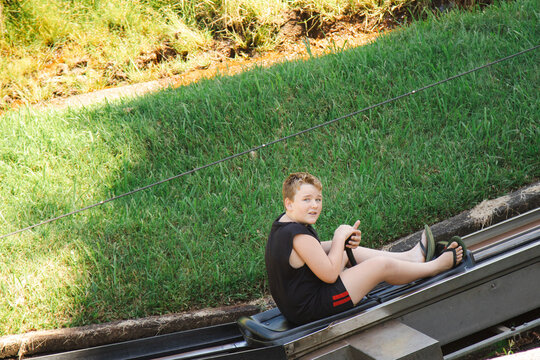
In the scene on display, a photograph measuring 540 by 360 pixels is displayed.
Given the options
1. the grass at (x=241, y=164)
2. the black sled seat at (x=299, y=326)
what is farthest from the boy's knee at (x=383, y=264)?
the grass at (x=241, y=164)

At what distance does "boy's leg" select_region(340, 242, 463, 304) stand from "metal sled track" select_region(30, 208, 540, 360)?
138 mm

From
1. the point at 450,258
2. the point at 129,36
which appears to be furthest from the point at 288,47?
the point at 450,258

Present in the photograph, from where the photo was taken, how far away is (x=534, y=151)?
4.47 meters

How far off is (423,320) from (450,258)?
0.37 metres

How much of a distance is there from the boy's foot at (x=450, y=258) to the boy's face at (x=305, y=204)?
0.73 m

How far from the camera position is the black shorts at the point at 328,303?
278cm

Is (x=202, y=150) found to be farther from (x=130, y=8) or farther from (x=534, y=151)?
(x=130, y=8)

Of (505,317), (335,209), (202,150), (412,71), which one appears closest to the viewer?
(505,317)

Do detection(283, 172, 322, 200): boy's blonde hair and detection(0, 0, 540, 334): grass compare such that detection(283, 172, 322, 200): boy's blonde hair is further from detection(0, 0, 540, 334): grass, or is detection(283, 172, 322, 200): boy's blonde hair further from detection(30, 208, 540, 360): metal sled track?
detection(0, 0, 540, 334): grass

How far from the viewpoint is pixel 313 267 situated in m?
2.78

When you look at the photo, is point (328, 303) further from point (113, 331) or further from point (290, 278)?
point (113, 331)

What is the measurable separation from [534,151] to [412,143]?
0.96 m

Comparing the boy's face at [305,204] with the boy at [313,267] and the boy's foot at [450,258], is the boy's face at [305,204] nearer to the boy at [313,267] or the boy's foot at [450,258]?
the boy at [313,267]

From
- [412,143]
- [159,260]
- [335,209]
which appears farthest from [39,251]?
[412,143]
